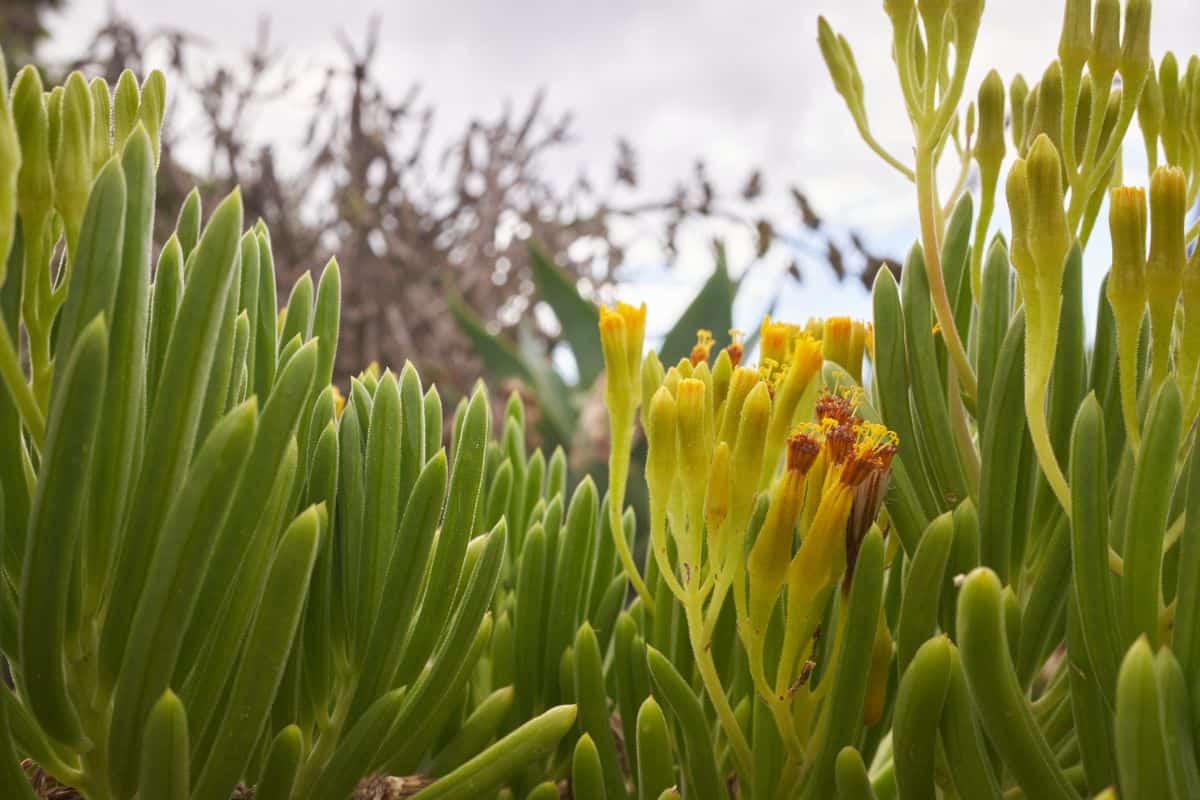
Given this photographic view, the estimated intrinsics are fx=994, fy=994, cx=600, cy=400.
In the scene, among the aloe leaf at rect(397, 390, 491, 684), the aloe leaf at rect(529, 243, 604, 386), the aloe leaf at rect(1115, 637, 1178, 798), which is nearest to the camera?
the aloe leaf at rect(1115, 637, 1178, 798)

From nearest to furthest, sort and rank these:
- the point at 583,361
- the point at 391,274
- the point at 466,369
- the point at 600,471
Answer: the point at 600,471 < the point at 583,361 < the point at 391,274 < the point at 466,369

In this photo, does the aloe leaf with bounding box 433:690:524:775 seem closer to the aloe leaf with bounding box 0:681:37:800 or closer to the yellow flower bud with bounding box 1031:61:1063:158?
the aloe leaf with bounding box 0:681:37:800

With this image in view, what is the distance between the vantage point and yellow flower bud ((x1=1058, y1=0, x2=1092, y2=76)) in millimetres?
314

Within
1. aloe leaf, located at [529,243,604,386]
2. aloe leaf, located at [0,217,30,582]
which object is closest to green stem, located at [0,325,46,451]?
aloe leaf, located at [0,217,30,582]

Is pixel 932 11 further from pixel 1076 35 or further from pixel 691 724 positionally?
pixel 691 724

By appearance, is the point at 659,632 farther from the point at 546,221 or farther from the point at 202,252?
the point at 546,221

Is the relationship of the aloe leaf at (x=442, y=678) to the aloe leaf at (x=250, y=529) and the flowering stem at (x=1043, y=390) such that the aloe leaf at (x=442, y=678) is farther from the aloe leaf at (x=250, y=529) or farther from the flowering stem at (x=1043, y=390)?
the flowering stem at (x=1043, y=390)

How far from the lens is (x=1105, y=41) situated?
314 mm

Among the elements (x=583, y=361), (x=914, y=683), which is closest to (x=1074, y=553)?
(x=914, y=683)

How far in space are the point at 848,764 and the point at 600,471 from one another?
859 mm

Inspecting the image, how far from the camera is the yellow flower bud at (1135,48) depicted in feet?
1.02

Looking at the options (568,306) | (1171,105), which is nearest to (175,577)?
(1171,105)

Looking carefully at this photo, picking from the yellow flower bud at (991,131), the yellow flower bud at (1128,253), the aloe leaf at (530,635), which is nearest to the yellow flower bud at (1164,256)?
the yellow flower bud at (1128,253)

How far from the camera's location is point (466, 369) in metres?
1.98
